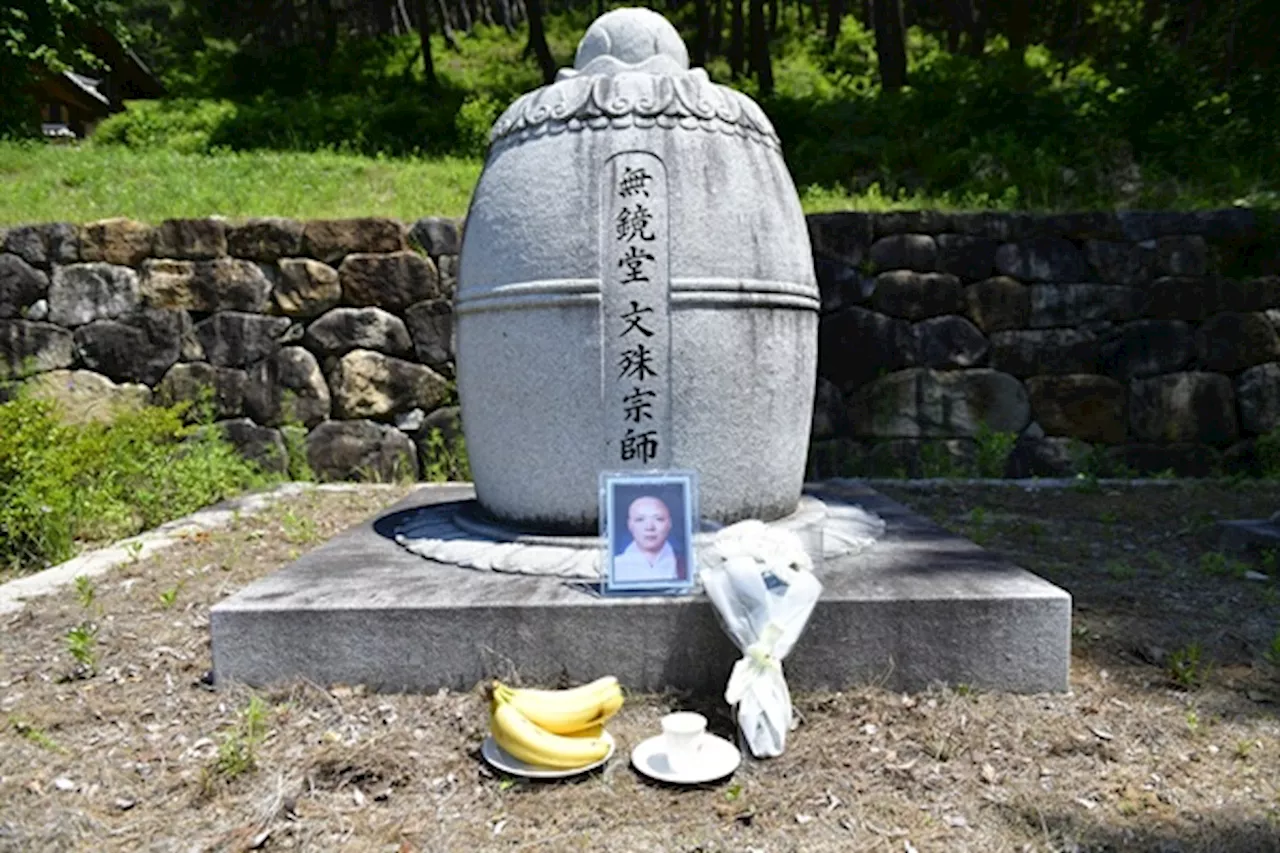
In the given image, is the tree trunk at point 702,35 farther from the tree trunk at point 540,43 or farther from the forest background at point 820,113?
the tree trunk at point 540,43

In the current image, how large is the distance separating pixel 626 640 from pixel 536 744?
1.65 ft

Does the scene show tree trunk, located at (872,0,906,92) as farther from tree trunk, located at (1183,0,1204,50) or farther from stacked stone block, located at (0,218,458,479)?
stacked stone block, located at (0,218,458,479)

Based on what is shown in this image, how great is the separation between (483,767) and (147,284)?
17.7 ft

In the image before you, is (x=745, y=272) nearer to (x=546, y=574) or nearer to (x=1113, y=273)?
(x=546, y=574)

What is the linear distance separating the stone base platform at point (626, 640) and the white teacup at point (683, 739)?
1.29 feet

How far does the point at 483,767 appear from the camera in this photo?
221 centimetres

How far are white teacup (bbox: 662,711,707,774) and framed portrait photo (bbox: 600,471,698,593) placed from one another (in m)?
0.51

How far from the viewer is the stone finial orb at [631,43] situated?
3338 millimetres

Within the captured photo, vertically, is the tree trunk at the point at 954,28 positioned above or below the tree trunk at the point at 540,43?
above

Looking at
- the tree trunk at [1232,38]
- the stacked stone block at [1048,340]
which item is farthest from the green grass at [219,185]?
the tree trunk at [1232,38]

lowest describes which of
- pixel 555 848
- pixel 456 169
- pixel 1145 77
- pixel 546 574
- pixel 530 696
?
pixel 555 848

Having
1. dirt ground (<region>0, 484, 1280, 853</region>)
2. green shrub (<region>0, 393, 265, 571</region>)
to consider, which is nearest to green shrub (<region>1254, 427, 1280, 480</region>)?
dirt ground (<region>0, 484, 1280, 853</region>)

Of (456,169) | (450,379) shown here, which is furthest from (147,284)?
(456,169)

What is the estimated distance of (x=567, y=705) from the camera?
2246mm
